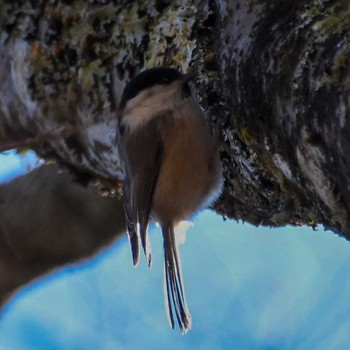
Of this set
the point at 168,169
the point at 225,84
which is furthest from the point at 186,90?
the point at 225,84

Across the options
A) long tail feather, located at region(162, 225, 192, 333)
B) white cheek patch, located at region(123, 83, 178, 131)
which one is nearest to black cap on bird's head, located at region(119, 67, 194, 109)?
white cheek patch, located at region(123, 83, 178, 131)

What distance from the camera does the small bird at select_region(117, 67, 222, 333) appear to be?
8.41 feet

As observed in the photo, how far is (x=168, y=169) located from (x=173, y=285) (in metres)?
0.41

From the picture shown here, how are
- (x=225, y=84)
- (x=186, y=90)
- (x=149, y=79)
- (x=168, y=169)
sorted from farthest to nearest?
(x=168, y=169)
(x=186, y=90)
(x=149, y=79)
(x=225, y=84)

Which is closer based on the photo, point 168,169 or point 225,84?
point 225,84

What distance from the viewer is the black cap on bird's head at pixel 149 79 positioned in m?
2.21

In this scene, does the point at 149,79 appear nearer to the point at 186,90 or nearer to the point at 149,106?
the point at 186,90

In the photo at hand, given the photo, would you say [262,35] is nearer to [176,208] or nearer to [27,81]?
[27,81]

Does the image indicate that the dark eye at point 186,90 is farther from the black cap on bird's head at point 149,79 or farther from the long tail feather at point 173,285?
the long tail feather at point 173,285

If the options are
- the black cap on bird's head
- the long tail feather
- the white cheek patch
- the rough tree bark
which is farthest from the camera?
the long tail feather

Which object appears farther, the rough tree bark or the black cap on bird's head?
the black cap on bird's head

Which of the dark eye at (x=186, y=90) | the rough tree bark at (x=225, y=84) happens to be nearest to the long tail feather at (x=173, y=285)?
the rough tree bark at (x=225, y=84)

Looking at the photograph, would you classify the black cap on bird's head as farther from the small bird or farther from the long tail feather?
the long tail feather

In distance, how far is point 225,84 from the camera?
73.8 inches
